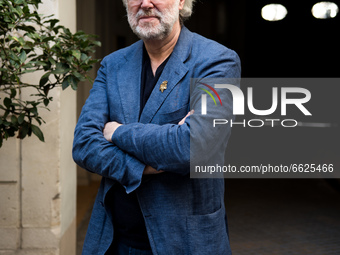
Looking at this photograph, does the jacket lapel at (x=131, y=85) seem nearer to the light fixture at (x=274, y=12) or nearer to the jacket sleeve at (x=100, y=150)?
the jacket sleeve at (x=100, y=150)

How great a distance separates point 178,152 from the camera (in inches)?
78.4

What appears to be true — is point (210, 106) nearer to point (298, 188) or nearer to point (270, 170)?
point (298, 188)

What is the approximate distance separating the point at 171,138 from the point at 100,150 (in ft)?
1.09

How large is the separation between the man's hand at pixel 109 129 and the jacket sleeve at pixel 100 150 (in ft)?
0.06

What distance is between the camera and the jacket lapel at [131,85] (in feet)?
7.15

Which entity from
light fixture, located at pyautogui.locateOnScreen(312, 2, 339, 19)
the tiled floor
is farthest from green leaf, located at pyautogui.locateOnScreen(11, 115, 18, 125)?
light fixture, located at pyautogui.locateOnScreen(312, 2, 339, 19)

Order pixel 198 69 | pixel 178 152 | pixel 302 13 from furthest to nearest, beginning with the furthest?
1. pixel 302 13
2. pixel 198 69
3. pixel 178 152

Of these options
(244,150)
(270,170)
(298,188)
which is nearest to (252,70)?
(244,150)

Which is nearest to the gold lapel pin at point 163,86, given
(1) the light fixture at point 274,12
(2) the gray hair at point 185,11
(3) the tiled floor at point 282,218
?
(2) the gray hair at point 185,11

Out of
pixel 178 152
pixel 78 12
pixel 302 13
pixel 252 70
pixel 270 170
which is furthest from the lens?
pixel 252 70

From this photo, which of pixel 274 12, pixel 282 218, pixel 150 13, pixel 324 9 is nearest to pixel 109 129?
pixel 150 13

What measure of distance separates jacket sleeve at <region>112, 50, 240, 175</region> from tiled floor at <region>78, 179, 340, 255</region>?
3276 millimetres

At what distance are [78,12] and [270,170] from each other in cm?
554

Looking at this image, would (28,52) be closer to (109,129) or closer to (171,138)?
(109,129)
